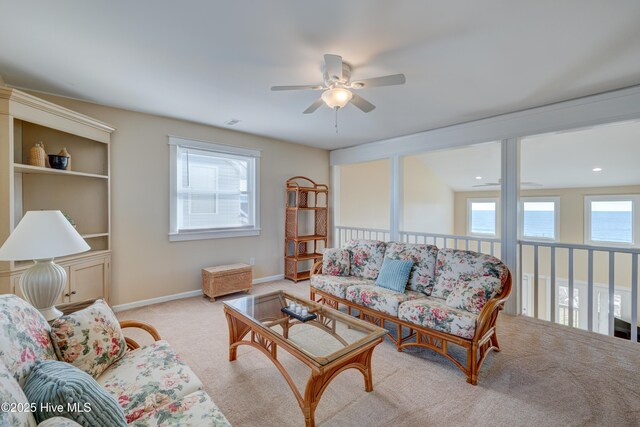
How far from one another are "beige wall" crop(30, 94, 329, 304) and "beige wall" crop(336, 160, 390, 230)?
2296 mm

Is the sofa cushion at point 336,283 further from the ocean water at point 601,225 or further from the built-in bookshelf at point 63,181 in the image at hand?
the ocean water at point 601,225

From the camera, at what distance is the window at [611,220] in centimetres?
544

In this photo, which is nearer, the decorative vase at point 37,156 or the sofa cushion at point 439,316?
the sofa cushion at point 439,316

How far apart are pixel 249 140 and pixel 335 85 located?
2.61 meters

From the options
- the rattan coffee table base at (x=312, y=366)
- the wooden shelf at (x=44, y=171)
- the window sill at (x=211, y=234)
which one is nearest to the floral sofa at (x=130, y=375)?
the rattan coffee table base at (x=312, y=366)

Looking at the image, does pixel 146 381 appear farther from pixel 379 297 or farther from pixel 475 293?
pixel 475 293

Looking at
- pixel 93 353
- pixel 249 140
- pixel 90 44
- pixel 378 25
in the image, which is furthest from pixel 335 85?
pixel 249 140

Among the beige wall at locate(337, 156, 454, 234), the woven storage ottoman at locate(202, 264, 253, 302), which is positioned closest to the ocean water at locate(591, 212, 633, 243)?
the beige wall at locate(337, 156, 454, 234)

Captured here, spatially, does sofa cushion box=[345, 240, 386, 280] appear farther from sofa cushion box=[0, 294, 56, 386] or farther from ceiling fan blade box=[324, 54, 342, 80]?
sofa cushion box=[0, 294, 56, 386]

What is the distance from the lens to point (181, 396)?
1348 mm

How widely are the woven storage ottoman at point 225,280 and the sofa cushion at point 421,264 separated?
2.14 metres

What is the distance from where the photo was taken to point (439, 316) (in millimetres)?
2293

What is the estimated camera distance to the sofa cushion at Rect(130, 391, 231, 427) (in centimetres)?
116

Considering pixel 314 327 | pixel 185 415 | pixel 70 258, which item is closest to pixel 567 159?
pixel 314 327
